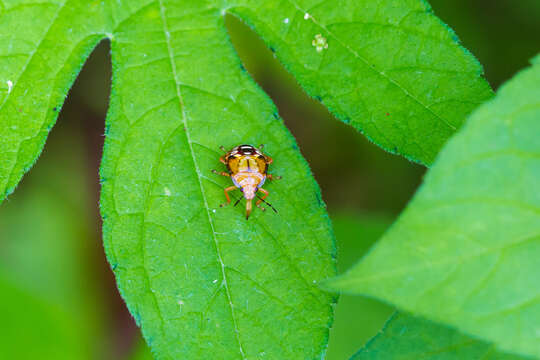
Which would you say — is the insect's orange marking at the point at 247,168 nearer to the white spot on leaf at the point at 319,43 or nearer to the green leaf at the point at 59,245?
the white spot on leaf at the point at 319,43

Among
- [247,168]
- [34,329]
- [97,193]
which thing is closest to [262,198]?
[247,168]

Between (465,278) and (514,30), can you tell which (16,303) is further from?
(514,30)

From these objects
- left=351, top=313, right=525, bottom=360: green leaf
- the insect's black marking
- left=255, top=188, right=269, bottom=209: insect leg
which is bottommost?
left=351, top=313, right=525, bottom=360: green leaf

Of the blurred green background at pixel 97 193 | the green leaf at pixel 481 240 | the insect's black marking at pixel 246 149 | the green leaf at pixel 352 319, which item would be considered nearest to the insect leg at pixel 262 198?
the insect's black marking at pixel 246 149

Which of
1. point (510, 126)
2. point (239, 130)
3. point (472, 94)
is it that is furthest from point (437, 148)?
point (239, 130)

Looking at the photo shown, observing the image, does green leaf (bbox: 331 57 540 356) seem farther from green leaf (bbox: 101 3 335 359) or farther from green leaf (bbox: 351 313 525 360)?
green leaf (bbox: 101 3 335 359)

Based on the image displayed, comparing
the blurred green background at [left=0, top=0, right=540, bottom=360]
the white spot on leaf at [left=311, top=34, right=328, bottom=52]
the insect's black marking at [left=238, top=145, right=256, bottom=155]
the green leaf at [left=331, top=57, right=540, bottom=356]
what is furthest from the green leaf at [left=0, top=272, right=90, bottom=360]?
the green leaf at [left=331, top=57, right=540, bottom=356]

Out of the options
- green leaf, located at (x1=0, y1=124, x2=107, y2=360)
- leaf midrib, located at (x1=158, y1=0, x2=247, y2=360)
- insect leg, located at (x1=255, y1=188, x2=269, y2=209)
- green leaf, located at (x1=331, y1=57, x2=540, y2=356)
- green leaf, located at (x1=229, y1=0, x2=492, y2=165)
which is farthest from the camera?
green leaf, located at (x1=0, y1=124, x2=107, y2=360)
